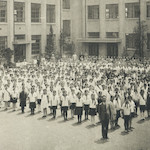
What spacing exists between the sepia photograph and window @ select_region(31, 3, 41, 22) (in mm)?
127

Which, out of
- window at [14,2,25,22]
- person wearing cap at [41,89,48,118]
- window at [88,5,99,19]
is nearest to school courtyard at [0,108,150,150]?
person wearing cap at [41,89,48,118]

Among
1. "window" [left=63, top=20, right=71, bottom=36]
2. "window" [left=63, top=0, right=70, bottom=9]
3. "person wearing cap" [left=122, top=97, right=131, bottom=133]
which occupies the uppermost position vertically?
"window" [left=63, top=0, right=70, bottom=9]

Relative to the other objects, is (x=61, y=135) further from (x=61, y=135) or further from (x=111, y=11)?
(x=111, y=11)

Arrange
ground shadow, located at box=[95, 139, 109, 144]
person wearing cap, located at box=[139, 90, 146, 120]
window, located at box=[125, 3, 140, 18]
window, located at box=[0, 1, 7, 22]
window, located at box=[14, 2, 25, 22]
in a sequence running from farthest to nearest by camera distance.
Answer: window, located at box=[125, 3, 140, 18], window, located at box=[14, 2, 25, 22], window, located at box=[0, 1, 7, 22], person wearing cap, located at box=[139, 90, 146, 120], ground shadow, located at box=[95, 139, 109, 144]

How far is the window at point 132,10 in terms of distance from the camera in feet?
132

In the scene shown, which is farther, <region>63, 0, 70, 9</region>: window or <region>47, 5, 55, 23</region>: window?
<region>63, 0, 70, 9</region>: window

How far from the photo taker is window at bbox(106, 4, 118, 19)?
42.3 meters

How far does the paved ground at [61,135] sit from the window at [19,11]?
23558 mm

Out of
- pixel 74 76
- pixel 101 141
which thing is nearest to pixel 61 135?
pixel 101 141

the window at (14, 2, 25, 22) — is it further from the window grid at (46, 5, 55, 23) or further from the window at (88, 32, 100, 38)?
the window at (88, 32, 100, 38)

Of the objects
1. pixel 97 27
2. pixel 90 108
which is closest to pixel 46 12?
pixel 97 27

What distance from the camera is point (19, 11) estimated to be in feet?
127

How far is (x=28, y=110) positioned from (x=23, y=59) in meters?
19.7

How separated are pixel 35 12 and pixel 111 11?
10079 millimetres
